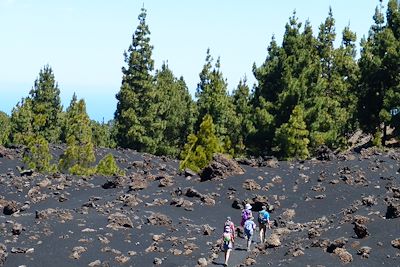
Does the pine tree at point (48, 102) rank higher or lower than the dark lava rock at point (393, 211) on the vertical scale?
higher

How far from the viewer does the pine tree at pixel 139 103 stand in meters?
68.4

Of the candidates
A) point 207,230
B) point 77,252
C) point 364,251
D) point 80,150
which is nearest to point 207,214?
point 207,230

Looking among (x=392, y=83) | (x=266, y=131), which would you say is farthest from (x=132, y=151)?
(x=392, y=83)

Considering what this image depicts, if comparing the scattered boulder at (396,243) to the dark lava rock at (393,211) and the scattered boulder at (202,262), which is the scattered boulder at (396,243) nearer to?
the dark lava rock at (393,211)

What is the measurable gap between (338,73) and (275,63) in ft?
57.7

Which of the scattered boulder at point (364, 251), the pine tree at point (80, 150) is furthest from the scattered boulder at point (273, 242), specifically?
the pine tree at point (80, 150)

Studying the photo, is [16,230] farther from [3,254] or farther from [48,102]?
[48,102]

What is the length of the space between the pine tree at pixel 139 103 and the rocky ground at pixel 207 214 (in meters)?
16.8

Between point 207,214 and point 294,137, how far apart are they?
1896 centimetres

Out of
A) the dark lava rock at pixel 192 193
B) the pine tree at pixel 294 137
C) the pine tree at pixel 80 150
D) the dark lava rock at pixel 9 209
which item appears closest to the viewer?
the dark lava rock at pixel 9 209

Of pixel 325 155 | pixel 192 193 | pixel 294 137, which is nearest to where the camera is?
pixel 192 193

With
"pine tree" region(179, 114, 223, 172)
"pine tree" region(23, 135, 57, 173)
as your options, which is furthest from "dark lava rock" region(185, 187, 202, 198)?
"pine tree" region(23, 135, 57, 173)

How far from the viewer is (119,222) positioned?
98.5 ft

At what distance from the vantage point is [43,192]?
4075 centimetres
